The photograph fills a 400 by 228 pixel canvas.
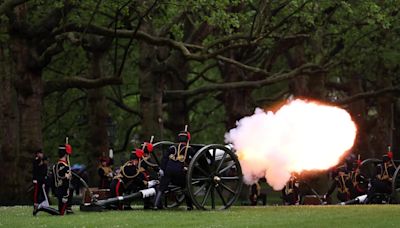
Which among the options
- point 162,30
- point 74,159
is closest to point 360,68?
point 162,30

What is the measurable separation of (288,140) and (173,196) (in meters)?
3.91

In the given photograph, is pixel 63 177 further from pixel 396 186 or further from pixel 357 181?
pixel 357 181

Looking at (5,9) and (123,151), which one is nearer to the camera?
(5,9)

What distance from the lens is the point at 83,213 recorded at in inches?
902

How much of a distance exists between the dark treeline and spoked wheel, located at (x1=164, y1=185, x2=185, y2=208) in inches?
214

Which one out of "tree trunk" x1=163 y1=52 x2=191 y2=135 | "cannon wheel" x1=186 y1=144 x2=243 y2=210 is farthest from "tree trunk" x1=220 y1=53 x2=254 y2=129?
"cannon wheel" x1=186 y1=144 x2=243 y2=210

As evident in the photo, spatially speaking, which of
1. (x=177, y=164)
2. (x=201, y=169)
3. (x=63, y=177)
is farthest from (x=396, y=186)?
(x=63, y=177)

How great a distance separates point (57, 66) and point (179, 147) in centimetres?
2111

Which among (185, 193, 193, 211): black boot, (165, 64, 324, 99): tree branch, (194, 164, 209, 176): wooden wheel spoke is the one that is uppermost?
(165, 64, 324, 99): tree branch

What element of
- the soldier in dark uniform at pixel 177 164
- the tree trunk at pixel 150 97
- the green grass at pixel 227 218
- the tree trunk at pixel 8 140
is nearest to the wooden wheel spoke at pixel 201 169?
the soldier in dark uniform at pixel 177 164

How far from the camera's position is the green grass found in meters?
18.9

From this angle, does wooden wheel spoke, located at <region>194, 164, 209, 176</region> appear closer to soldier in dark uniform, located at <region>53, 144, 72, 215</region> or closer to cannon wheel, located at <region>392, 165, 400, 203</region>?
soldier in dark uniform, located at <region>53, 144, 72, 215</region>

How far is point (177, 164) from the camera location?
2297cm

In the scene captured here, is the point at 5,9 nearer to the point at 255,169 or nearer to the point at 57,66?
the point at 255,169
